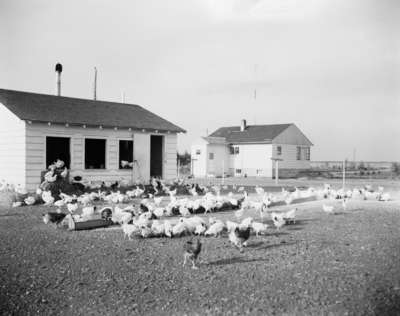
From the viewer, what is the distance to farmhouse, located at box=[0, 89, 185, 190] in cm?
1850

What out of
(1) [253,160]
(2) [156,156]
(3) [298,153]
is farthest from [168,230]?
(3) [298,153]

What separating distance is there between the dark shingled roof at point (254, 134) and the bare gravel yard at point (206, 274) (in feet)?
104

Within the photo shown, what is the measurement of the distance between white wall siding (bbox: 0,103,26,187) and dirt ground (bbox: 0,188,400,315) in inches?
322

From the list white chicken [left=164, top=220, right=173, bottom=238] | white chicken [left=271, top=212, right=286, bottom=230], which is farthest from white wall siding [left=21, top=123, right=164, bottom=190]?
white chicken [left=271, top=212, right=286, bottom=230]

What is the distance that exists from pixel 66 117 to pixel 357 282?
51.9 ft

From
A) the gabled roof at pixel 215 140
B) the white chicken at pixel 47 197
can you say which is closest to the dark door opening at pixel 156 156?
the white chicken at pixel 47 197

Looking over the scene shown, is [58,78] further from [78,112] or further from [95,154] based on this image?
[95,154]

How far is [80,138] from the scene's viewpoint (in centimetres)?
1998

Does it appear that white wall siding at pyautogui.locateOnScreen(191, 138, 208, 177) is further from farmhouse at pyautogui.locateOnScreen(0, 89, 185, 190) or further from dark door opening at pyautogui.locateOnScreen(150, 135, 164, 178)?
farmhouse at pyautogui.locateOnScreen(0, 89, 185, 190)

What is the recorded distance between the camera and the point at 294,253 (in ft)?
28.2

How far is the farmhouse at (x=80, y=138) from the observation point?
1850 centimetres

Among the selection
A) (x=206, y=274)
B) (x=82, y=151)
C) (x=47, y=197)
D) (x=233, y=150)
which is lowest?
(x=206, y=274)

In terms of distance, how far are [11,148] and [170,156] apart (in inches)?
314

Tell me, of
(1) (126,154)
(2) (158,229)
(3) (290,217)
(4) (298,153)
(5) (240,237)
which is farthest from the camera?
(4) (298,153)
